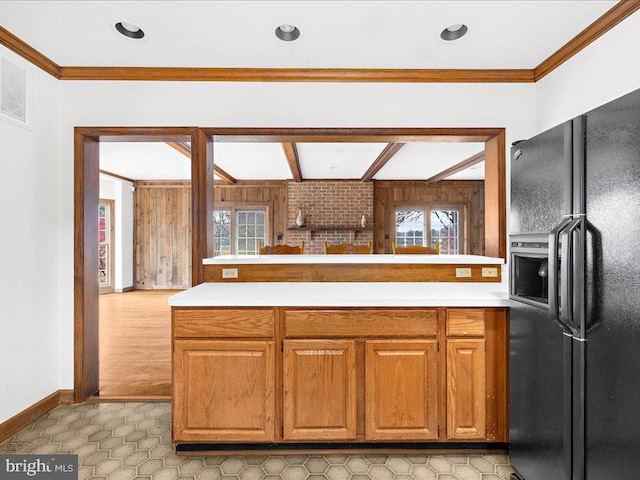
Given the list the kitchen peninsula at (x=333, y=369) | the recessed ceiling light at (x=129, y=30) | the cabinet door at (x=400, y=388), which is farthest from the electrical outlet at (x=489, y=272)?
the recessed ceiling light at (x=129, y=30)

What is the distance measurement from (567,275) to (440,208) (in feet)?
20.5

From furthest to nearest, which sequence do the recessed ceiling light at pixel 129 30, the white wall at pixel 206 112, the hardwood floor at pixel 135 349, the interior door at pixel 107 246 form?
the interior door at pixel 107 246 → the hardwood floor at pixel 135 349 → the white wall at pixel 206 112 → the recessed ceiling light at pixel 129 30

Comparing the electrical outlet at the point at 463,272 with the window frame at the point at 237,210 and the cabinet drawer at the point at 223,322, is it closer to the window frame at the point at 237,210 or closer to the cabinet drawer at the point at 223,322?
the cabinet drawer at the point at 223,322

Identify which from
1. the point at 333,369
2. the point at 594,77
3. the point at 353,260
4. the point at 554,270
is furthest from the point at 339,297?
the point at 594,77

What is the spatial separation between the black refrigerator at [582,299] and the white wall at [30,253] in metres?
2.80

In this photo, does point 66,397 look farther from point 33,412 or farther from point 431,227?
point 431,227

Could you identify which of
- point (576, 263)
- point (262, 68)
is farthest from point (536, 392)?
point (262, 68)

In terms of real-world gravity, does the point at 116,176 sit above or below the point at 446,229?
above

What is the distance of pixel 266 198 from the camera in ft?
23.2

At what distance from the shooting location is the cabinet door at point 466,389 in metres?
1.71

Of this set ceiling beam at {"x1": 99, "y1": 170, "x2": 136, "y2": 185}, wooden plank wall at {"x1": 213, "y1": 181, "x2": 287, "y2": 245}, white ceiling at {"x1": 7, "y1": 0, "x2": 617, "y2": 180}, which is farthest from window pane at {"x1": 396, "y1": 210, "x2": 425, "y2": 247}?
ceiling beam at {"x1": 99, "y1": 170, "x2": 136, "y2": 185}

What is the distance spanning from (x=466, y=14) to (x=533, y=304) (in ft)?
5.00

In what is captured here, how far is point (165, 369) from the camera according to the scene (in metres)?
Answer: 2.89

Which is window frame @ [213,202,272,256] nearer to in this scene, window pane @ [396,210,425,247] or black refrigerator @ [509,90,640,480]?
window pane @ [396,210,425,247]
